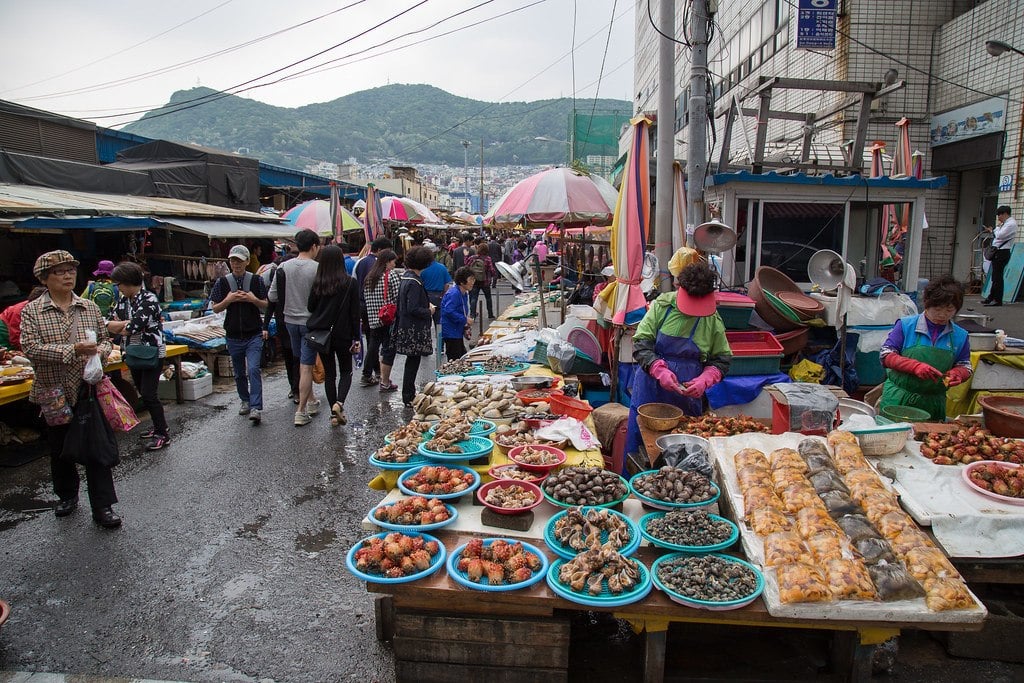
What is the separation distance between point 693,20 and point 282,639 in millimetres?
7663

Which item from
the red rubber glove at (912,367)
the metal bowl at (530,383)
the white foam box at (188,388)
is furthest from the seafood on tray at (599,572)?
the white foam box at (188,388)

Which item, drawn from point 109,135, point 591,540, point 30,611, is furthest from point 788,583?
point 109,135

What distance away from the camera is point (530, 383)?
20.0 feet

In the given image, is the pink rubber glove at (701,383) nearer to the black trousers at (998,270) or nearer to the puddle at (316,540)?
the puddle at (316,540)

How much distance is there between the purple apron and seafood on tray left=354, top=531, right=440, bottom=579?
2.53 metres

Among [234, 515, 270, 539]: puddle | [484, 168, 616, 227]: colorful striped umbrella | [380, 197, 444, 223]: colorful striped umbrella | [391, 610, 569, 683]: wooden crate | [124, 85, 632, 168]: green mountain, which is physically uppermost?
[124, 85, 632, 168]: green mountain

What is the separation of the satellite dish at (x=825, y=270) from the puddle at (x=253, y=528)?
6.73 metres

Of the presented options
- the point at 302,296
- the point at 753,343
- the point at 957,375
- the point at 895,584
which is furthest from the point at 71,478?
the point at 957,375

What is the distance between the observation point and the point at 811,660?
3.29m

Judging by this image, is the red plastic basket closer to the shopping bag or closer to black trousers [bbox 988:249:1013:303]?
the shopping bag

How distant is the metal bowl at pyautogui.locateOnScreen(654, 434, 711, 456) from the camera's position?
4215mm

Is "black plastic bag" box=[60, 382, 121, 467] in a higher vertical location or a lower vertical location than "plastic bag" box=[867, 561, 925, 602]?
higher

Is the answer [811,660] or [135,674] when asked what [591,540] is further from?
[135,674]

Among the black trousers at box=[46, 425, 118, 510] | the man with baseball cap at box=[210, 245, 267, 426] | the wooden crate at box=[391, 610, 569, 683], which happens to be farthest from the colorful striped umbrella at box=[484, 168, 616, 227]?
the wooden crate at box=[391, 610, 569, 683]
